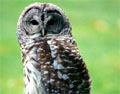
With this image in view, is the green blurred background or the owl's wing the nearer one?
the owl's wing

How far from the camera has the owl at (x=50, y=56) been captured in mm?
4371

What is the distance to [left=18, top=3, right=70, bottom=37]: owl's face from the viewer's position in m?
4.43

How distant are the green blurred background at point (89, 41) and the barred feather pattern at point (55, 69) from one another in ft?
12.8

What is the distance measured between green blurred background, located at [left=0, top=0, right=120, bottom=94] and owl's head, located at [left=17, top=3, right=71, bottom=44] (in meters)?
3.85

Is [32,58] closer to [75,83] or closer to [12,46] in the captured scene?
[75,83]

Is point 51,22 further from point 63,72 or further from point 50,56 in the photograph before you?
point 63,72

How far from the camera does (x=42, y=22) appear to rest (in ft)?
14.5

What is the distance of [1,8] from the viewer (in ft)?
41.5

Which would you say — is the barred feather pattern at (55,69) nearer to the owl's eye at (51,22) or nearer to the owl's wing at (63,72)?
the owl's wing at (63,72)

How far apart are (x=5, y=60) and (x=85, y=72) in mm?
5357

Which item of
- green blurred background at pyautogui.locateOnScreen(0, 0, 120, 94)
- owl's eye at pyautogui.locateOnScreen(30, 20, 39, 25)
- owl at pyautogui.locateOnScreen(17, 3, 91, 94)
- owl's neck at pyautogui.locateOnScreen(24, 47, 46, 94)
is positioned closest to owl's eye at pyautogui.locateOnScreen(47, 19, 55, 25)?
owl at pyautogui.locateOnScreen(17, 3, 91, 94)

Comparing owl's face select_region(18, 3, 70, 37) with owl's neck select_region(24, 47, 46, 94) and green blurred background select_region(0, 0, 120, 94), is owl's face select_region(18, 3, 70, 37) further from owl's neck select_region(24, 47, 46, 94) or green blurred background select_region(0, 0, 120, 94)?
green blurred background select_region(0, 0, 120, 94)

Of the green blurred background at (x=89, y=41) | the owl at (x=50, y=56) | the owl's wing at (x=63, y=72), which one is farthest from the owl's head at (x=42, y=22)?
the green blurred background at (x=89, y=41)

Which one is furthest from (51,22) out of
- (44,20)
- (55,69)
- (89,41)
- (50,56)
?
(89,41)
